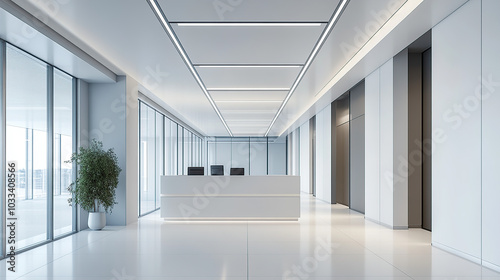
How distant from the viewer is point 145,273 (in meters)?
5.31

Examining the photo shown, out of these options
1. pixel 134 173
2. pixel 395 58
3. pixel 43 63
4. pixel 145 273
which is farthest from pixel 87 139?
pixel 395 58

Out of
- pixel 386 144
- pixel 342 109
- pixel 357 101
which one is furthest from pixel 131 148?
→ pixel 342 109

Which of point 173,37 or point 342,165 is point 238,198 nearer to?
point 173,37

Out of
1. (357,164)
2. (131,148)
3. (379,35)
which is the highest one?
(379,35)

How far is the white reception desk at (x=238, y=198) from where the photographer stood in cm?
1064

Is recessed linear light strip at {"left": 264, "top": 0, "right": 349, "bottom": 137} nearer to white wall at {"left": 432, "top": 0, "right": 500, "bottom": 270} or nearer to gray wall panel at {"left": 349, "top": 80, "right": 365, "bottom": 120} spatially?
white wall at {"left": 432, "top": 0, "right": 500, "bottom": 270}

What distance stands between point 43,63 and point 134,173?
3576mm

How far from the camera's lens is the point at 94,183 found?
8.95 m

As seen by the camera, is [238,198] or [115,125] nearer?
[115,125]

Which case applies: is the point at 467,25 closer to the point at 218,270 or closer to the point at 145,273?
the point at 218,270

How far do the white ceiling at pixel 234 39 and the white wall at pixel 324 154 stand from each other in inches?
110

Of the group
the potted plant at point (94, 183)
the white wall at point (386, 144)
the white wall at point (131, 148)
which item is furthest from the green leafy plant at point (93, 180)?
the white wall at point (386, 144)

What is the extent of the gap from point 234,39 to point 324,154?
9.35 metres

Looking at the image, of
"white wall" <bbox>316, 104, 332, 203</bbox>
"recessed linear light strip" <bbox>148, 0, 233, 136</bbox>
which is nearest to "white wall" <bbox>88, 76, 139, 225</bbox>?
"recessed linear light strip" <bbox>148, 0, 233, 136</bbox>
